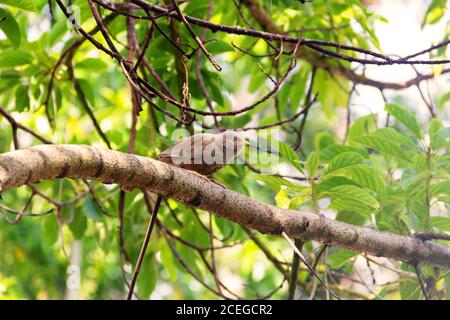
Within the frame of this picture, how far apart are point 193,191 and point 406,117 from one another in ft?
3.60

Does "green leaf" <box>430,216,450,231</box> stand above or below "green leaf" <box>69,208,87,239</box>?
below

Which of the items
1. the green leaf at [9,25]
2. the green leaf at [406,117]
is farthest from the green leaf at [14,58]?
the green leaf at [406,117]

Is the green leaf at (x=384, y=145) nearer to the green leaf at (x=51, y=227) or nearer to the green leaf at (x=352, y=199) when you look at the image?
the green leaf at (x=352, y=199)

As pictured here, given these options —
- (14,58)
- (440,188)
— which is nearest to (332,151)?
(440,188)

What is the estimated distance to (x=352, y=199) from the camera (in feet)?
7.71

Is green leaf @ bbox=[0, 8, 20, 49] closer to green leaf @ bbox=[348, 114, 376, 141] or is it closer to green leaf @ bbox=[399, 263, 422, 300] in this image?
green leaf @ bbox=[348, 114, 376, 141]

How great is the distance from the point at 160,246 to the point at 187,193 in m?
1.30

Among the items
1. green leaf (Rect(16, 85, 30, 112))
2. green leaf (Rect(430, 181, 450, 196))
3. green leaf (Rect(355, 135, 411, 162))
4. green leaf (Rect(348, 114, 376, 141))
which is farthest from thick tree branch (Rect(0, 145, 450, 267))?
green leaf (Rect(16, 85, 30, 112))

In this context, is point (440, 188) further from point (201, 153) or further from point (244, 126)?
point (244, 126)

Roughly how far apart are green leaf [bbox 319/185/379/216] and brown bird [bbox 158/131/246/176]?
410 mm

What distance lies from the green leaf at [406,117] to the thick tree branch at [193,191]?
0.44m

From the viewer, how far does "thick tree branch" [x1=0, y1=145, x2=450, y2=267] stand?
1462mm
